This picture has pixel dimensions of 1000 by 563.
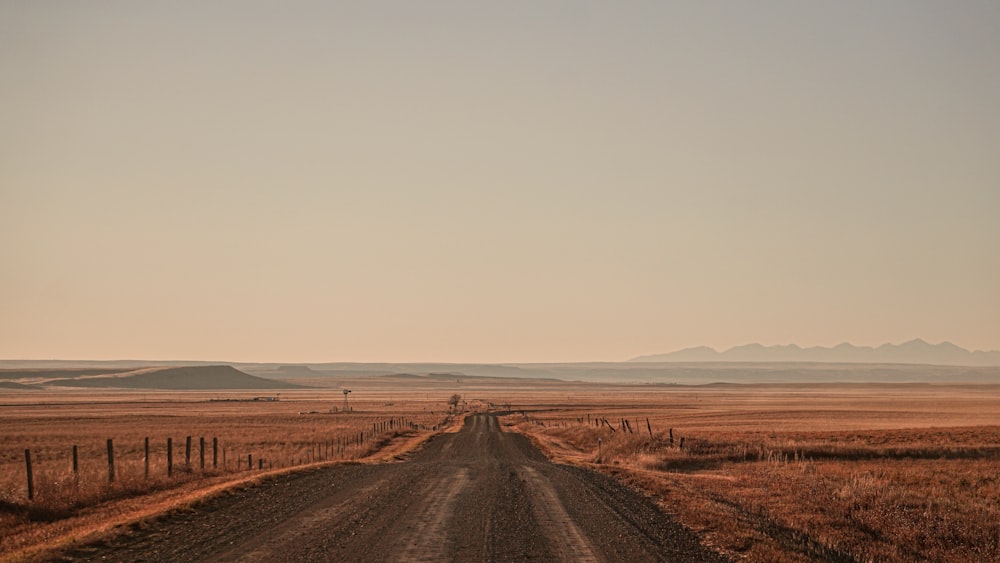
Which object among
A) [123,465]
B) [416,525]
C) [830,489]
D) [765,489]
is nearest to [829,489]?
[830,489]

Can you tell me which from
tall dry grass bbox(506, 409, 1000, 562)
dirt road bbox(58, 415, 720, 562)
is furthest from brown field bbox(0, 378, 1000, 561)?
dirt road bbox(58, 415, 720, 562)

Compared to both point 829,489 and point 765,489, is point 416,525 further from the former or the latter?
point 829,489

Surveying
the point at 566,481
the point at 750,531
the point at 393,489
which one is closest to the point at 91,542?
the point at 393,489

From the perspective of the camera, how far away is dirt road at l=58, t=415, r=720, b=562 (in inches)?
560

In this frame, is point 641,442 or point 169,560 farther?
point 641,442

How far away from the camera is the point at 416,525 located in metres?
17.2

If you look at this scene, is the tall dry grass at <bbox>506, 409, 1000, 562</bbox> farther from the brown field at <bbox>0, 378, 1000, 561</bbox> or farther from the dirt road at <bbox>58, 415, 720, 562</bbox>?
the dirt road at <bbox>58, 415, 720, 562</bbox>

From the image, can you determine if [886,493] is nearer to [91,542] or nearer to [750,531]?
[750,531]

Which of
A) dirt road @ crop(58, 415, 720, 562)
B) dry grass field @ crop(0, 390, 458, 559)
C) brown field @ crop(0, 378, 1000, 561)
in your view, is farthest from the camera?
dry grass field @ crop(0, 390, 458, 559)

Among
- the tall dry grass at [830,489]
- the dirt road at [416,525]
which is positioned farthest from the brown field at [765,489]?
the dirt road at [416,525]

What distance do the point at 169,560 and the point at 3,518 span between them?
7945mm

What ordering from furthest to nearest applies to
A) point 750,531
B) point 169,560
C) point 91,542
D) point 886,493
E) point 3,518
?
1. point 886,493
2. point 3,518
3. point 750,531
4. point 91,542
5. point 169,560

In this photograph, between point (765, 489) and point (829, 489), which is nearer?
point (765, 489)

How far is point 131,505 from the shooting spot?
20.8 m
